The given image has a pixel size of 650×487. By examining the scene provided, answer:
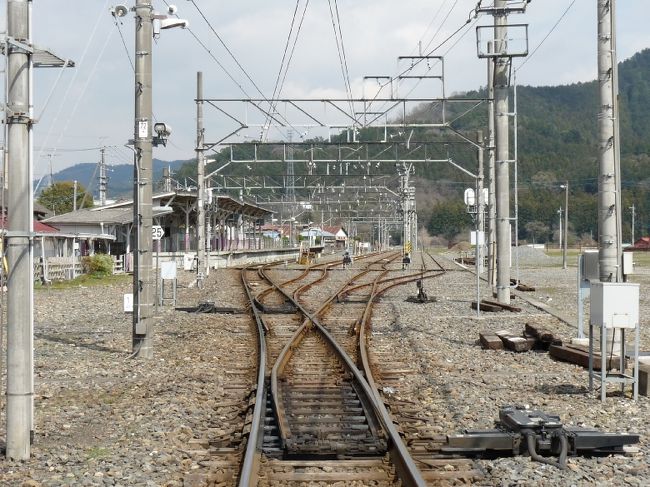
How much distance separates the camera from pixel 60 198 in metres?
95.1

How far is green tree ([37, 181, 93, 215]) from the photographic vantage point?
93.4 m

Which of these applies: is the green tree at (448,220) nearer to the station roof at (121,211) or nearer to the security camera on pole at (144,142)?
the station roof at (121,211)

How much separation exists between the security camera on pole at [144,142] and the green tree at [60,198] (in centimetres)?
8132

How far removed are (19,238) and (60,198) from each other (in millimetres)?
92397

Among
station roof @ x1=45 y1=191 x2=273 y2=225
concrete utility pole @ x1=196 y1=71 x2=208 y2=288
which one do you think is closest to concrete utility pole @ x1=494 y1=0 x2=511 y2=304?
concrete utility pole @ x1=196 y1=71 x2=208 y2=288

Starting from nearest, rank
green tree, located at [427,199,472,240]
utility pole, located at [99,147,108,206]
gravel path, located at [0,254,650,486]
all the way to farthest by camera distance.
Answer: gravel path, located at [0,254,650,486], utility pole, located at [99,147,108,206], green tree, located at [427,199,472,240]

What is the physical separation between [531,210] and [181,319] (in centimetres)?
14046

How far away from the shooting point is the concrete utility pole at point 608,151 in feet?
35.1

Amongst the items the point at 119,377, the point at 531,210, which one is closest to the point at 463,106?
the point at 531,210

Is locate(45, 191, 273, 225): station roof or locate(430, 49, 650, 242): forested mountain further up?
locate(430, 49, 650, 242): forested mountain

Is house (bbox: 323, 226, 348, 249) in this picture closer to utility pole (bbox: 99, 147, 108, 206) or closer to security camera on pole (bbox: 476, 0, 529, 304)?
utility pole (bbox: 99, 147, 108, 206)

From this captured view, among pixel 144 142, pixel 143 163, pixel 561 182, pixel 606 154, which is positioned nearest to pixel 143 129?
pixel 144 142

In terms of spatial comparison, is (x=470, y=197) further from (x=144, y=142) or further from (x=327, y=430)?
(x=327, y=430)

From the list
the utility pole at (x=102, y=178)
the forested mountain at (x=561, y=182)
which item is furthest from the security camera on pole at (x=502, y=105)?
the forested mountain at (x=561, y=182)
